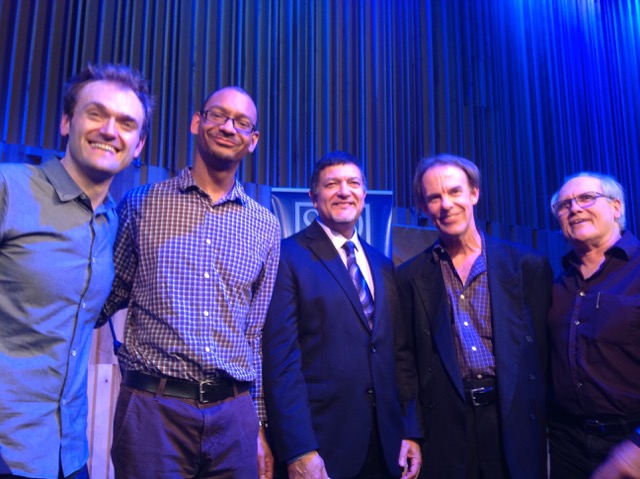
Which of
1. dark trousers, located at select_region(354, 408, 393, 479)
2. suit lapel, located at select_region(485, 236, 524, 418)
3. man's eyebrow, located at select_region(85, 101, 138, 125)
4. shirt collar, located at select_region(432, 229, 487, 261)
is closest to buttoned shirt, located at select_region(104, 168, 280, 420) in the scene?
man's eyebrow, located at select_region(85, 101, 138, 125)

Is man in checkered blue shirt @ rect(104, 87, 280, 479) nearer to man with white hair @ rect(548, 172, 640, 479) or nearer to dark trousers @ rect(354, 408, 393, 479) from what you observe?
dark trousers @ rect(354, 408, 393, 479)

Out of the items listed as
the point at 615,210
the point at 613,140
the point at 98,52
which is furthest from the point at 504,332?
the point at 613,140

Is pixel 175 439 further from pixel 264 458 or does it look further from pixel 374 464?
pixel 374 464

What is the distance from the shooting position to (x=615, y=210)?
2.26 meters

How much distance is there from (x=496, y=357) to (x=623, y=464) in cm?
56

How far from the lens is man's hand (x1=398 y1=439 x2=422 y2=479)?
1.99 m

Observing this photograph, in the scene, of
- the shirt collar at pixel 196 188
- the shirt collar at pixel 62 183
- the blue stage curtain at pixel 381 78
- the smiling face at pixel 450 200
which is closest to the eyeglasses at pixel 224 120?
the shirt collar at pixel 196 188

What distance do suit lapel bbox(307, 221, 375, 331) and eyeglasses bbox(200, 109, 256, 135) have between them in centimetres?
54

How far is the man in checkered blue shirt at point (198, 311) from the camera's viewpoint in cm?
154

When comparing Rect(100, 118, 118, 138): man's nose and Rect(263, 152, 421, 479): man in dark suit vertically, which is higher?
Rect(100, 118, 118, 138): man's nose

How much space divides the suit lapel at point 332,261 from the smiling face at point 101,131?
824 mm

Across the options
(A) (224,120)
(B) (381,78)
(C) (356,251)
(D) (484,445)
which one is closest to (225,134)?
(A) (224,120)

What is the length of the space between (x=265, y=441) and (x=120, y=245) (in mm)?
821

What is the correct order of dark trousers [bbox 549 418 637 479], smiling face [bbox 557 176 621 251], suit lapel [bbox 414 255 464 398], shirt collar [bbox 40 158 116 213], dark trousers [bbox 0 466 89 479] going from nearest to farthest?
dark trousers [bbox 0 466 89 479] → shirt collar [bbox 40 158 116 213] → dark trousers [bbox 549 418 637 479] → suit lapel [bbox 414 255 464 398] → smiling face [bbox 557 176 621 251]
